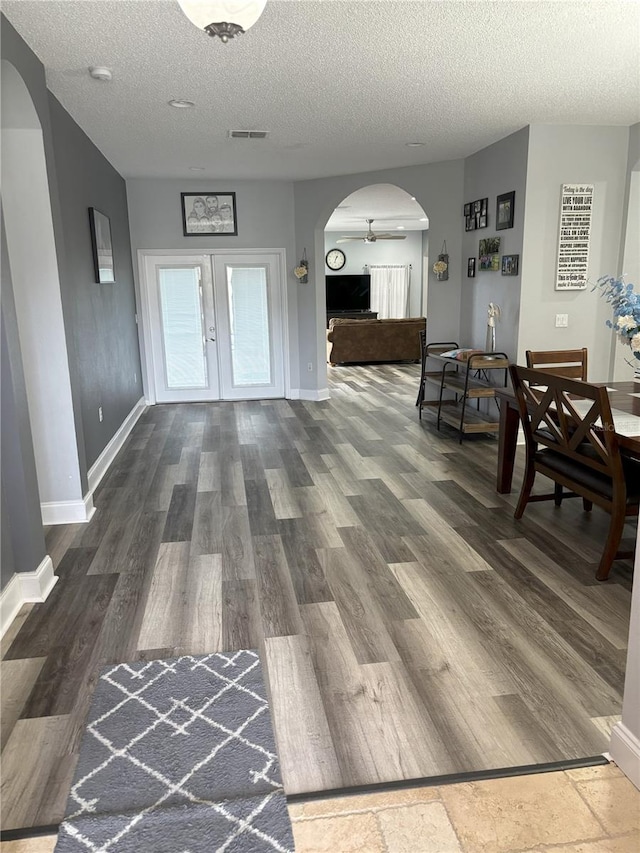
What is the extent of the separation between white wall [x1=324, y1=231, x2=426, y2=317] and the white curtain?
0.49 ft

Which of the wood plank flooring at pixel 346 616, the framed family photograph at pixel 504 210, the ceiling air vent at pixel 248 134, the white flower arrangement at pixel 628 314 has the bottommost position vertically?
the wood plank flooring at pixel 346 616

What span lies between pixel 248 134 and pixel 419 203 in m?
2.21

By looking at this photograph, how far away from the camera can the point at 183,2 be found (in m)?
1.80

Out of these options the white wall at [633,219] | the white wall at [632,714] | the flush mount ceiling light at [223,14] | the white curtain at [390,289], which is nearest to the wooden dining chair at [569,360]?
the white wall at [633,219]

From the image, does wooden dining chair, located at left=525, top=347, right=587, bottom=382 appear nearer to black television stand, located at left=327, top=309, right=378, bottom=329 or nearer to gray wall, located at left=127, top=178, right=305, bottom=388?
gray wall, located at left=127, top=178, right=305, bottom=388

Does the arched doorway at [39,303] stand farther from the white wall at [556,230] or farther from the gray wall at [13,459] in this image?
the white wall at [556,230]

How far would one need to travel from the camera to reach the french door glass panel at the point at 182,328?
24.2ft

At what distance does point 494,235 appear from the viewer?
5562 millimetres

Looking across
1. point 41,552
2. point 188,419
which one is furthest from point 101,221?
point 41,552

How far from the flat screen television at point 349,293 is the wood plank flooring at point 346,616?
395 inches

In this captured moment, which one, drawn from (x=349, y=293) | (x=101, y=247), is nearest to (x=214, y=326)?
(x=101, y=247)

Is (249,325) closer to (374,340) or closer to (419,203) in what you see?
Result: (419,203)

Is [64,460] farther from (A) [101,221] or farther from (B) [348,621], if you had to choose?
(A) [101,221]

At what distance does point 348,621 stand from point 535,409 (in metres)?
1.55
